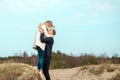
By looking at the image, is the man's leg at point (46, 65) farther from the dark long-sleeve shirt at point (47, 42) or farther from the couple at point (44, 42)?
the dark long-sleeve shirt at point (47, 42)

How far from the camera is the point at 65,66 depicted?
3012cm

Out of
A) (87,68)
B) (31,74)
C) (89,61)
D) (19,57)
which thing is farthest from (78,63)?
(31,74)

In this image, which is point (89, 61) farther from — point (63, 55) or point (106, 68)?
point (106, 68)

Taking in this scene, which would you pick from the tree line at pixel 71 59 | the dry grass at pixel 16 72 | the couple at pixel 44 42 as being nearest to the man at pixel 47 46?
the couple at pixel 44 42

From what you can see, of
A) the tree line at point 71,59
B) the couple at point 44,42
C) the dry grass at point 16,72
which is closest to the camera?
the couple at point 44,42

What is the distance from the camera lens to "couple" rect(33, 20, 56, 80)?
1850cm

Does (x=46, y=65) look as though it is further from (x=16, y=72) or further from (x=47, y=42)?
(x=16, y=72)

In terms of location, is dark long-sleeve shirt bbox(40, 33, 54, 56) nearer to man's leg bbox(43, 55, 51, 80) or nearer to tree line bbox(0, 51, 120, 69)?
man's leg bbox(43, 55, 51, 80)

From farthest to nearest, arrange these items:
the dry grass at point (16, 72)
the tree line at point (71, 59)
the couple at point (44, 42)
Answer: the tree line at point (71, 59)
the dry grass at point (16, 72)
the couple at point (44, 42)

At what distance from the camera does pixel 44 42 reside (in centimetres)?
1850

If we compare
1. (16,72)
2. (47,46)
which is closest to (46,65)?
(47,46)

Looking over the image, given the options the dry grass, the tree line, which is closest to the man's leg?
the dry grass

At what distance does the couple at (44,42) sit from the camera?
60.7ft

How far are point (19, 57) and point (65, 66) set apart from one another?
4939 mm
